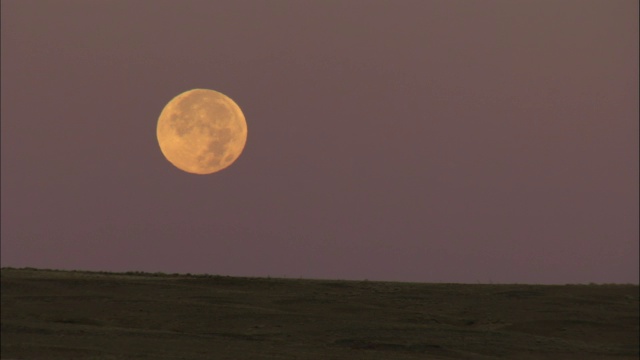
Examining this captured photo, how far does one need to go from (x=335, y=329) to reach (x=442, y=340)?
5.20ft

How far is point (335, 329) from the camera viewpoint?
13727 mm

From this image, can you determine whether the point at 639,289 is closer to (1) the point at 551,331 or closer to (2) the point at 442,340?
(1) the point at 551,331

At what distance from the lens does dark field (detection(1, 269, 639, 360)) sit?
1192cm

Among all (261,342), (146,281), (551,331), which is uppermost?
(146,281)

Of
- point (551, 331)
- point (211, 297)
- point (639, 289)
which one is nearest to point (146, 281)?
point (211, 297)

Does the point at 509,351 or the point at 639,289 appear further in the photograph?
the point at 639,289

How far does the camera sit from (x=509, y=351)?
13.2 meters

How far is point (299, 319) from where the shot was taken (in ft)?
46.5

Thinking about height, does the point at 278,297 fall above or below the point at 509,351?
above

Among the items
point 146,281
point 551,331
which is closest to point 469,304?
point 551,331

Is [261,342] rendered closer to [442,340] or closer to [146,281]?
[442,340]

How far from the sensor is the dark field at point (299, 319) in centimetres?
1192

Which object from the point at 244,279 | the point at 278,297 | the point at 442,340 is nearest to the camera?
the point at 442,340

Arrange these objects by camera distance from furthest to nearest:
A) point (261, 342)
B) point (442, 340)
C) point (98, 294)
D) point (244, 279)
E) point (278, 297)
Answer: point (244, 279) → point (278, 297) → point (98, 294) → point (442, 340) → point (261, 342)
